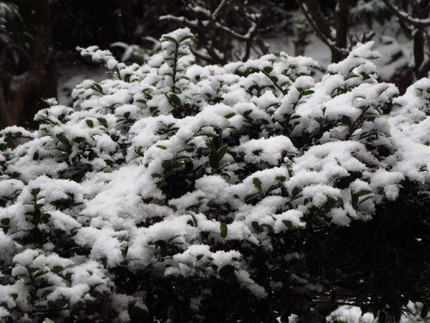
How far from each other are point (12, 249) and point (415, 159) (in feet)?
5.03

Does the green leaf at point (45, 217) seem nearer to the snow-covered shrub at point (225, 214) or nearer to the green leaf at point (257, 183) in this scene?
the snow-covered shrub at point (225, 214)

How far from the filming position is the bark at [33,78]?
22.9ft

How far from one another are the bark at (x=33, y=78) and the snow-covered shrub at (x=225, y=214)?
15.4 ft

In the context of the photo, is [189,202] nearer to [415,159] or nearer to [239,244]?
[239,244]

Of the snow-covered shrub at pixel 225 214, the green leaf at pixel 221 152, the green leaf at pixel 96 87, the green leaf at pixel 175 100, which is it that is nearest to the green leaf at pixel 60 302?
the snow-covered shrub at pixel 225 214

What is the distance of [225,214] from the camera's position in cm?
195

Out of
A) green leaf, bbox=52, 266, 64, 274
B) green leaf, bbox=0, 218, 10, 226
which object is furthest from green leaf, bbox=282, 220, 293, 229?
green leaf, bbox=0, 218, 10, 226

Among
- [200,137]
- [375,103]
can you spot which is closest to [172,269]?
[200,137]

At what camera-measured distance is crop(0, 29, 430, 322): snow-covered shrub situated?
5.55 feet

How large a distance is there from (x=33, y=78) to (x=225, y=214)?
6163 mm

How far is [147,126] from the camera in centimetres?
223

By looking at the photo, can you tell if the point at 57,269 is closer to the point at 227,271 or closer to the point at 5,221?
the point at 5,221

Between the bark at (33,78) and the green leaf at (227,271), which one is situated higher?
the green leaf at (227,271)

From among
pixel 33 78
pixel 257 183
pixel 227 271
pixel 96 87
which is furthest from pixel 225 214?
pixel 33 78
